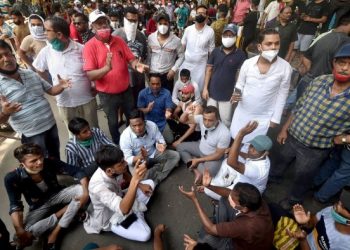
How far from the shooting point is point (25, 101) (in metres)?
2.67

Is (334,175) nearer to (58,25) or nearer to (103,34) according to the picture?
(103,34)

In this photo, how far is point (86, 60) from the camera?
9.82 feet

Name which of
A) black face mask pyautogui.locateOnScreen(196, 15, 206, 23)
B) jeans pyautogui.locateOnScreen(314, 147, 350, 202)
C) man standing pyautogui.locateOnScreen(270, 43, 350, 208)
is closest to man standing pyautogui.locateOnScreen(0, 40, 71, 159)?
black face mask pyautogui.locateOnScreen(196, 15, 206, 23)

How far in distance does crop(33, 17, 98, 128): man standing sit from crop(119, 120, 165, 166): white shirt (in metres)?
0.65

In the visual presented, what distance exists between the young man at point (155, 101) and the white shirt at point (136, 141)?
0.49 metres

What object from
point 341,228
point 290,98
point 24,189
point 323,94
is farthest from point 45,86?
point 290,98

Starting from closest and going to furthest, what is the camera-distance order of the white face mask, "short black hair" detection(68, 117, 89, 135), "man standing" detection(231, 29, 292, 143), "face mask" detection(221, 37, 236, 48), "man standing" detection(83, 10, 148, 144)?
"man standing" detection(231, 29, 292, 143) < "short black hair" detection(68, 117, 89, 135) < "man standing" detection(83, 10, 148, 144) < "face mask" detection(221, 37, 236, 48) < the white face mask

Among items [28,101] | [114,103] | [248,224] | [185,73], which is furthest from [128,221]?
[185,73]

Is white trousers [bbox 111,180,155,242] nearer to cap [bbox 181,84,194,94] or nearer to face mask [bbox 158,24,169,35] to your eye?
cap [bbox 181,84,194,94]

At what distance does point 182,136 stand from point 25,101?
226 cm

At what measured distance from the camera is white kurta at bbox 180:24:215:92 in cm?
414

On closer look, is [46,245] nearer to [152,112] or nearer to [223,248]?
[223,248]

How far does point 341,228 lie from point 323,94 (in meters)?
1.16

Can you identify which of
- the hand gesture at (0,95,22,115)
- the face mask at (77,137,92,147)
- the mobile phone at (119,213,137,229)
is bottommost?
the mobile phone at (119,213,137,229)
